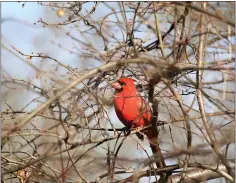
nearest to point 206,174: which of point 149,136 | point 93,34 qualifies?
point 149,136

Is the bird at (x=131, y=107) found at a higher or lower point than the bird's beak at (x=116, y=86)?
lower

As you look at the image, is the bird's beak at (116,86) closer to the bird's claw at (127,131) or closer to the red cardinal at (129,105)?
the red cardinal at (129,105)

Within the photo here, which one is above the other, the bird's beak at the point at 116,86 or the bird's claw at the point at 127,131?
the bird's beak at the point at 116,86

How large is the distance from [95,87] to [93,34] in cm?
48

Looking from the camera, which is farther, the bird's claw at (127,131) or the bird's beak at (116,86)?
the bird's beak at (116,86)

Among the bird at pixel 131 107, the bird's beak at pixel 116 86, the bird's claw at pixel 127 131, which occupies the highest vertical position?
the bird's beak at pixel 116 86

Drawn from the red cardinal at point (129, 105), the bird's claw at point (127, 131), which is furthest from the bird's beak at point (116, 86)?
the bird's claw at point (127, 131)

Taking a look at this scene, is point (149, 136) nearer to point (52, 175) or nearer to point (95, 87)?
point (95, 87)

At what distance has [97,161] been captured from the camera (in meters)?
2.28

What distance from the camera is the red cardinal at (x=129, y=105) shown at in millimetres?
2590

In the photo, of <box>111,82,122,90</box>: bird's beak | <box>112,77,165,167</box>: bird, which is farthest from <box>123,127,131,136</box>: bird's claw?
<box>111,82,122,90</box>: bird's beak

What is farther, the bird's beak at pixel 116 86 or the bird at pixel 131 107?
the bird's beak at pixel 116 86

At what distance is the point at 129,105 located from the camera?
8.80 ft

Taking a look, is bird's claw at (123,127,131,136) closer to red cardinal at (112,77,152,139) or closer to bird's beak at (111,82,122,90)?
red cardinal at (112,77,152,139)
